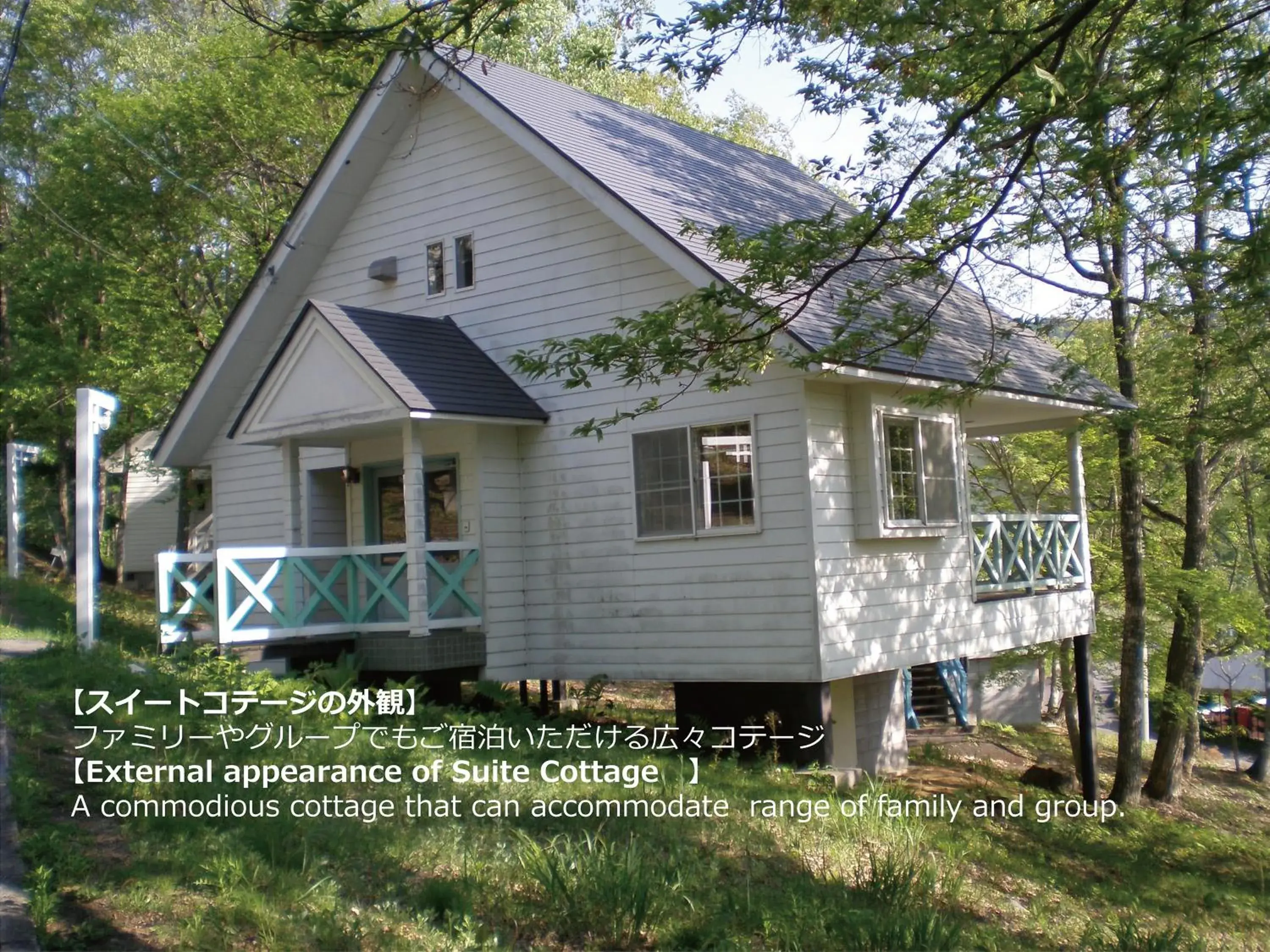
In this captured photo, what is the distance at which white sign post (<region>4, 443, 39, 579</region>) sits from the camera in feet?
71.6

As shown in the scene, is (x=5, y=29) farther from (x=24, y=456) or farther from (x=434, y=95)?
(x=434, y=95)

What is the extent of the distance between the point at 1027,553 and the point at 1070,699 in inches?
371

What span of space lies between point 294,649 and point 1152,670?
19738 millimetres

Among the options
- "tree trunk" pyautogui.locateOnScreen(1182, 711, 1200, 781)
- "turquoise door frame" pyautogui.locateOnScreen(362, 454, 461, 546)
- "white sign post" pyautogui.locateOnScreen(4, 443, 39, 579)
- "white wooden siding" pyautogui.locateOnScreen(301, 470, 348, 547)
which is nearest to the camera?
"turquoise door frame" pyautogui.locateOnScreen(362, 454, 461, 546)

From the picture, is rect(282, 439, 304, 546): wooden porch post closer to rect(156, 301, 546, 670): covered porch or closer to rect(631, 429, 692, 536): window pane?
rect(156, 301, 546, 670): covered porch

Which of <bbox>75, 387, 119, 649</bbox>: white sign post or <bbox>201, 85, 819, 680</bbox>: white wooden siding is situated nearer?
<bbox>201, 85, 819, 680</bbox>: white wooden siding

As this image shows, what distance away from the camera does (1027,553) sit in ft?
53.9

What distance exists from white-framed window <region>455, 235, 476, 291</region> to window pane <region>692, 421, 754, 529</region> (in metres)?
4.22

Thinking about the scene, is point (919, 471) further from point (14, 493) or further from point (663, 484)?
point (14, 493)

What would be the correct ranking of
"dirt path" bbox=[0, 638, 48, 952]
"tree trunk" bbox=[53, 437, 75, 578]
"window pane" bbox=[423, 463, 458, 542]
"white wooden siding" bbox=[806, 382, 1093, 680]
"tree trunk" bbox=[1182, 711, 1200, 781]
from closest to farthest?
"dirt path" bbox=[0, 638, 48, 952], "white wooden siding" bbox=[806, 382, 1093, 680], "window pane" bbox=[423, 463, 458, 542], "tree trunk" bbox=[1182, 711, 1200, 781], "tree trunk" bbox=[53, 437, 75, 578]

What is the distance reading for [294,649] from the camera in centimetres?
1362

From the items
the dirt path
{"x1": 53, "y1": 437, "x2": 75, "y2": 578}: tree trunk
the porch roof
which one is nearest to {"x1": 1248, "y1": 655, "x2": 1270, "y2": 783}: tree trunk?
the porch roof

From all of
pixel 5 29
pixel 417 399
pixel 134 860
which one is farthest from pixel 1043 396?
pixel 5 29

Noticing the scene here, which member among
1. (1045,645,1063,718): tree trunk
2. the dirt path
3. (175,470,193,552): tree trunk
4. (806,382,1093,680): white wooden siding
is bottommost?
(1045,645,1063,718): tree trunk
